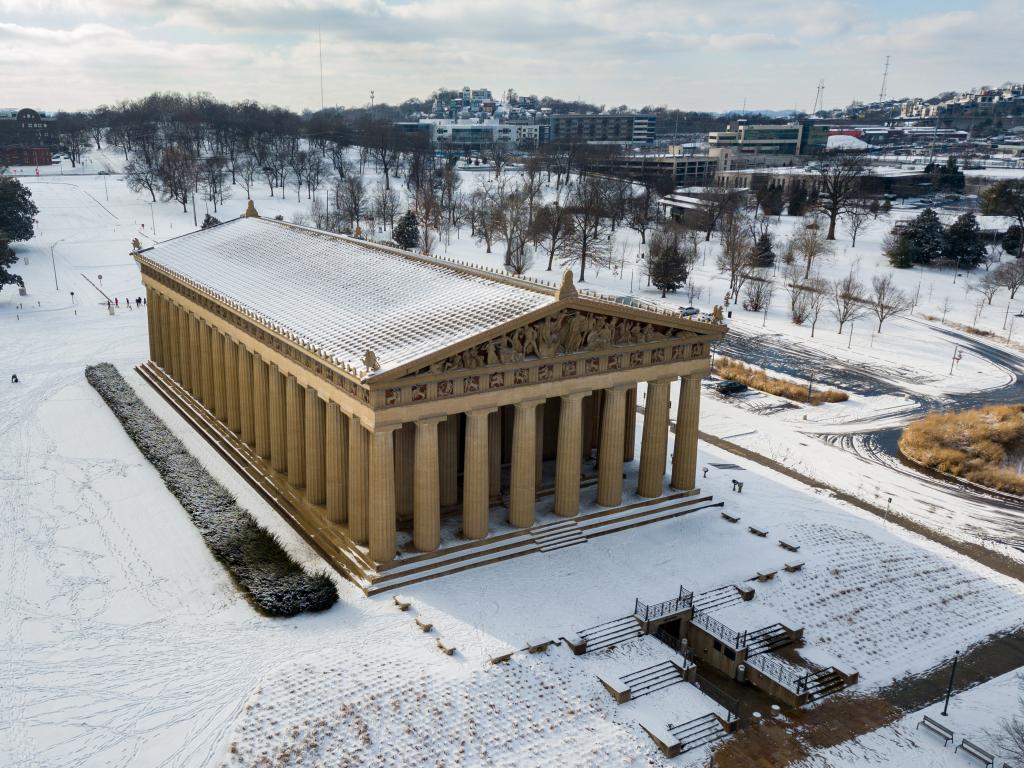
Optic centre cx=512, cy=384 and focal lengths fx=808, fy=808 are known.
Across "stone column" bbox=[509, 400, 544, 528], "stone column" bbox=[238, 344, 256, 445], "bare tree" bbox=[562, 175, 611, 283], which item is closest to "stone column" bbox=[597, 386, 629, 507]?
"stone column" bbox=[509, 400, 544, 528]

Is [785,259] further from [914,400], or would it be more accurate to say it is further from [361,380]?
[361,380]

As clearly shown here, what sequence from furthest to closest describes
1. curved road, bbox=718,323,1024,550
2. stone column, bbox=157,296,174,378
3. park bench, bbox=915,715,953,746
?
stone column, bbox=157,296,174,378
curved road, bbox=718,323,1024,550
park bench, bbox=915,715,953,746

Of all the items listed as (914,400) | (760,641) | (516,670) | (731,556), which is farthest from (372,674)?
(914,400)

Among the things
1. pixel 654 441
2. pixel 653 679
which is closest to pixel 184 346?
pixel 654 441

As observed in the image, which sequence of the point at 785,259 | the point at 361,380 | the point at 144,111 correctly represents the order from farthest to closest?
the point at 144,111 < the point at 785,259 < the point at 361,380

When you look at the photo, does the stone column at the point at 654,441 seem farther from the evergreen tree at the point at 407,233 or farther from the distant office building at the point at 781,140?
the distant office building at the point at 781,140

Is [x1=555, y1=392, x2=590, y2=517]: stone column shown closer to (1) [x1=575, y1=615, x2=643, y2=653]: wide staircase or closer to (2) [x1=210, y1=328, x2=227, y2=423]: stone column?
(1) [x1=575, y1=615, x2=643, y2=653]: wide staircase
